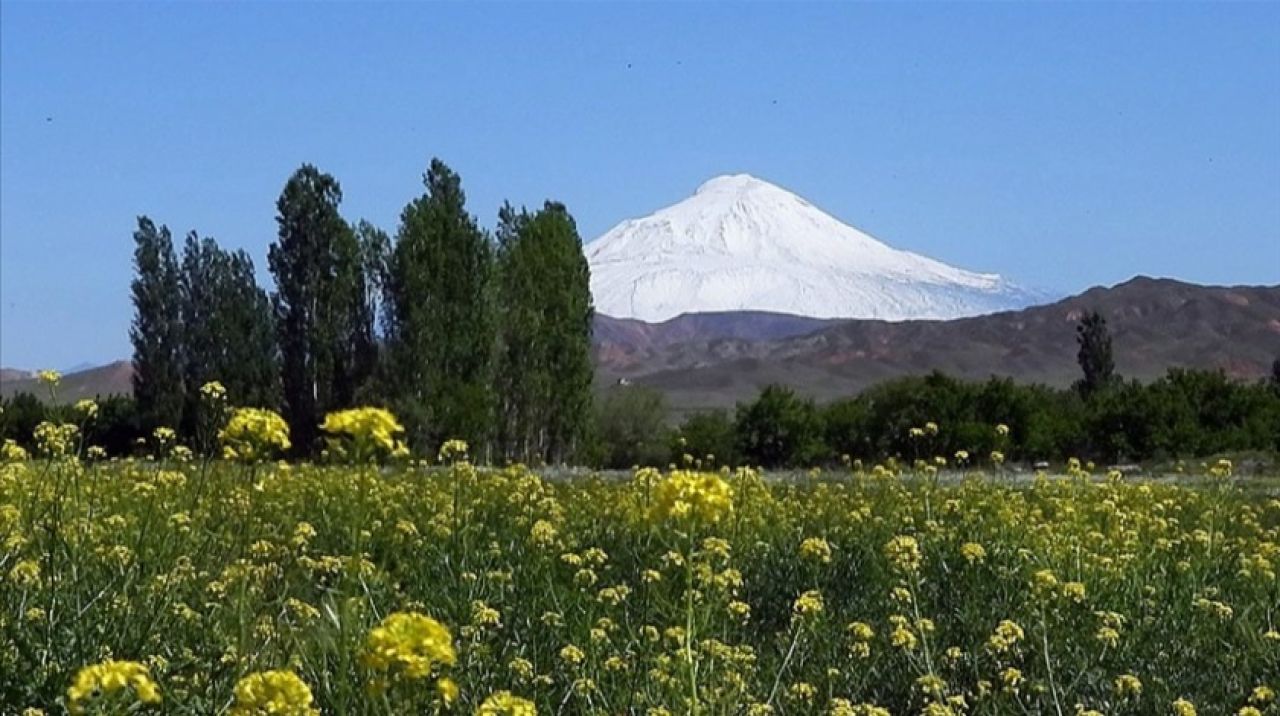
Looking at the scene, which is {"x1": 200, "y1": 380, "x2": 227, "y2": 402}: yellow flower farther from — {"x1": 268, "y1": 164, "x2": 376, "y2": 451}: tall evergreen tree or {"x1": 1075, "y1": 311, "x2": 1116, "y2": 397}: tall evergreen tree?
{"x1": 1075, "y1": 311, "x2": 1116, "y2": 397}: tall evergreen tree

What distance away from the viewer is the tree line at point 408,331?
108 feet

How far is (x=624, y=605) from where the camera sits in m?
5.74

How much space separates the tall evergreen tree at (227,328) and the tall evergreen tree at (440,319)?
3.66m

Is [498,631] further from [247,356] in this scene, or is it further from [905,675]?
[247,356]

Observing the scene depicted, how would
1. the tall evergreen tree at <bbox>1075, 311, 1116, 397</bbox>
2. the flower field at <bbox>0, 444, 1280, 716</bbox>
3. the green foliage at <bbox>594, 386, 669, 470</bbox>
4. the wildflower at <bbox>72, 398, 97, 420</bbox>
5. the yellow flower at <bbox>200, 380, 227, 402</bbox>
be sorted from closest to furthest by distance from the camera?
the flower field at <bbox>0, 444, 1280, 716</bbox> < the yellow flower at <bbox>200, 380, 227, 402</bbox> < the wildflower at <bbox>72, 398, 97, 420</bbox> < the green foliage at <bbox>594, 386, 669, 470</bbox> < the tall evergreen tree at <bbox>1075, 311, 1116, 397</bbox>

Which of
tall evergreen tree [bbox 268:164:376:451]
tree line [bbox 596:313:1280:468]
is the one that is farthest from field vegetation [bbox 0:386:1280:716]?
tall evergreen tree [bbox 268:164:376:451]

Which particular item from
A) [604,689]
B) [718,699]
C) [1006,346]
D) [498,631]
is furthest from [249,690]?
[1006,346]

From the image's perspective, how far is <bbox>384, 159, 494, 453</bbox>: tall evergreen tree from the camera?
105ft

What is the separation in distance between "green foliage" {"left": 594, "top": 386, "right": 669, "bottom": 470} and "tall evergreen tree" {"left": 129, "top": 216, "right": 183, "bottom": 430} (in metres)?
9.83

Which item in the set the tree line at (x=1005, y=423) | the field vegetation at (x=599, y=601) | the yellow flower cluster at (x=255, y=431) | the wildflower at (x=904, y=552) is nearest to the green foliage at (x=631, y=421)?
the tree line at (x=1005, y=423)

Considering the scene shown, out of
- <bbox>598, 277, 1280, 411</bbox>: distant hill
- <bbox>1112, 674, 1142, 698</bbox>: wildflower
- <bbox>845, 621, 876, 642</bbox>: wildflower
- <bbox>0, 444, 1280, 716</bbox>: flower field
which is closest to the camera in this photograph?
<bbox>0, 444, 1280, 716</bbox>: flower field

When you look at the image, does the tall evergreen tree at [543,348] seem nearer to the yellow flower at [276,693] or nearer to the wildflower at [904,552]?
the wildflower at [904,552]

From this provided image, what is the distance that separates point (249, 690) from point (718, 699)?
175 cm

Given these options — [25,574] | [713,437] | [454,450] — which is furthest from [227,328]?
[25,574]
